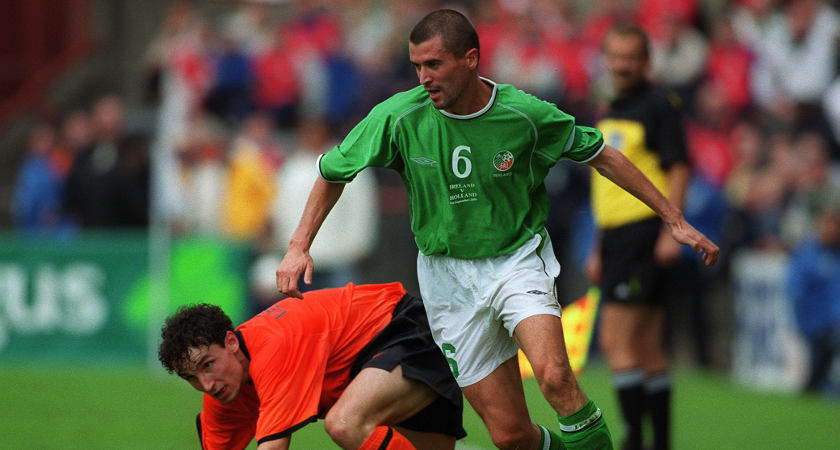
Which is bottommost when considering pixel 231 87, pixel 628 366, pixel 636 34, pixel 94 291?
pixel 94 291

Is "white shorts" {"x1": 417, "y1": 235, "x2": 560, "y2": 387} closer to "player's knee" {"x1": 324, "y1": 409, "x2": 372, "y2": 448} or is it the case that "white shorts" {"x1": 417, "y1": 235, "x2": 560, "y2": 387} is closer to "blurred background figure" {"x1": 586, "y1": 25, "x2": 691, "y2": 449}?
"player's knee" {"x1": 324, "y1": 409, "x2": 372, "y2": 448}

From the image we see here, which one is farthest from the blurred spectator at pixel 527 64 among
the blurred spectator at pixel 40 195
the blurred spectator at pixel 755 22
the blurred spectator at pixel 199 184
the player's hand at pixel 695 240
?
the player's hand at pixel 695 240

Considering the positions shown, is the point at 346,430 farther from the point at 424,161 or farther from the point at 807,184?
the point at 807,184

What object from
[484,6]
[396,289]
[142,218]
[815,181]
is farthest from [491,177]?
[484,6]

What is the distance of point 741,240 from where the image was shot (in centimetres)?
1340

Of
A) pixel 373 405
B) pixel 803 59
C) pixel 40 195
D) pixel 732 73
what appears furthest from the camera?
pixel 40 195

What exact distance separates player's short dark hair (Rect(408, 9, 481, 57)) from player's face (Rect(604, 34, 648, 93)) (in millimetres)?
2266

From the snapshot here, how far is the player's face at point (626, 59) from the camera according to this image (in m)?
7.79

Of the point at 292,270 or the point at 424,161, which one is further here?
the point at 424,161

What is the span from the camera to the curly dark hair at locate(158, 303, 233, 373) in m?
5.59

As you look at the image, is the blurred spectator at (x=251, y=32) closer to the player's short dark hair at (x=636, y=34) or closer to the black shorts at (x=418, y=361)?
the player's short dark hair at (x=636, y=34)

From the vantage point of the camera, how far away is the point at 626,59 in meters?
7.83

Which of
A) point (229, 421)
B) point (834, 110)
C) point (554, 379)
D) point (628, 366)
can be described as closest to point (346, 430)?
point (229, 421)

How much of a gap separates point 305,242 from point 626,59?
2882 millimetres
